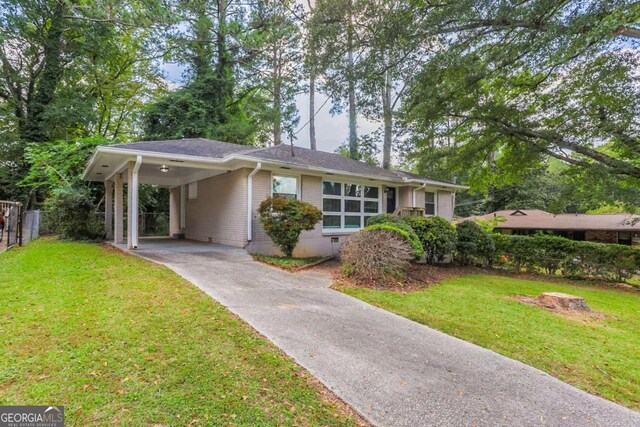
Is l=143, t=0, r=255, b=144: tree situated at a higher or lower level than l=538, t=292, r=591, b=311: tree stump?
higher

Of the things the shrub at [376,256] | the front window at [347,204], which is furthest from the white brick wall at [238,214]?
the shrub at [376,256]

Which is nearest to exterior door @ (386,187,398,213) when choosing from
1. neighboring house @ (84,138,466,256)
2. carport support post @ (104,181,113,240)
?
neighboring house @ (84,138,466,256)

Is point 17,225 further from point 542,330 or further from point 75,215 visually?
point 542,330

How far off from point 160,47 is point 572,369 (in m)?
24.5

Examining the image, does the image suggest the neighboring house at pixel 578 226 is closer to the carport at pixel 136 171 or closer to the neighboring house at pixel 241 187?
the neighboring house at pixel 241 187

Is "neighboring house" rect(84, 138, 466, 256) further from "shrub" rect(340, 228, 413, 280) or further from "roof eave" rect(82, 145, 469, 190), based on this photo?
"shrub" rect(340, 228, 413, 280)

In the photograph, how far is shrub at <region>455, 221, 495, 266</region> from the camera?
10844 mm

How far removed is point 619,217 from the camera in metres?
22.0

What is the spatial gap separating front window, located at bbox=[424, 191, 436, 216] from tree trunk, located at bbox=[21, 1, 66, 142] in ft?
68.3

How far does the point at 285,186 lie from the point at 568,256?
10.1 meters

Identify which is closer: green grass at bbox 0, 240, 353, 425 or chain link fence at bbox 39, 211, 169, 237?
green grass at bbox 0, 240, 353, 425

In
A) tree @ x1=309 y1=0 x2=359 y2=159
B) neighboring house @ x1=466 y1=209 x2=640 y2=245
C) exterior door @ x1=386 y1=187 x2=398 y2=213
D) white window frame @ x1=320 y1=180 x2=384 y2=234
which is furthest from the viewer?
neighboring house @ x1=466 y1=209 x2=640 y2=245

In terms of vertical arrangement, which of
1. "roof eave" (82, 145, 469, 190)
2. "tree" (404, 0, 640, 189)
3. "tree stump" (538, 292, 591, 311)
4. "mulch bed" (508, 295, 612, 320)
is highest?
"tree" (404, 0, 640, 189)

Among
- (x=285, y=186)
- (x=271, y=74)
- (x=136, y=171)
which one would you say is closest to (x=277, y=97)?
(x=271, y=74)
